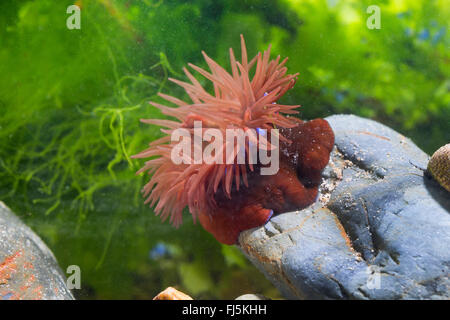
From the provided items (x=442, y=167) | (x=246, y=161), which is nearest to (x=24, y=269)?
(x=246, y=161)

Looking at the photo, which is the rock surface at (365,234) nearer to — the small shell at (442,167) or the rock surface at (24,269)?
the small shell at (442,167)

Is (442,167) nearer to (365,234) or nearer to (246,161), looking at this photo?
(365,234)

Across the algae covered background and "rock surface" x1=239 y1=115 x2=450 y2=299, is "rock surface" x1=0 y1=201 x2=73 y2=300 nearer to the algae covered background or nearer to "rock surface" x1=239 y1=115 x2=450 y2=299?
the algae covered background

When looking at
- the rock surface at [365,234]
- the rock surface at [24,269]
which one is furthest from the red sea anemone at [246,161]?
the rock surface at [24,269]

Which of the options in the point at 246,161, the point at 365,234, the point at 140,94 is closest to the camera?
the point at 365,234

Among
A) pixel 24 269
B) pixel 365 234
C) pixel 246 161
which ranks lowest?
pixel 24 269

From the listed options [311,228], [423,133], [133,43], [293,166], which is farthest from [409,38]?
[133,43]
